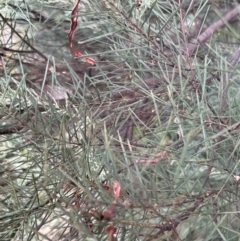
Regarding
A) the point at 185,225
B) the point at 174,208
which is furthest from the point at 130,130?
the point at 174,208

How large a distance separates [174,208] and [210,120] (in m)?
0.13

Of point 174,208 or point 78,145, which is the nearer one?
point 174,208

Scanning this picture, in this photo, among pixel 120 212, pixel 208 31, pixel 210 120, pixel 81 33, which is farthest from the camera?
pixel 81 33

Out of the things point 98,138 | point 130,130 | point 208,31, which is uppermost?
point 98,138

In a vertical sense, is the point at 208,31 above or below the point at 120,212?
below

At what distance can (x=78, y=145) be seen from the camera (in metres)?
0.76

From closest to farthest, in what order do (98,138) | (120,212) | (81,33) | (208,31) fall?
(120,212), (98,138), (208,31), (81,33)

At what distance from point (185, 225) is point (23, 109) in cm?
34

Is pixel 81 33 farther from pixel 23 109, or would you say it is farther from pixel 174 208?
pixel 174 208

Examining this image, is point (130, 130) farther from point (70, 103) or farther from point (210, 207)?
point (210, 207)

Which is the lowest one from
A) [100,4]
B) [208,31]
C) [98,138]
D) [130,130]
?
[130,130]

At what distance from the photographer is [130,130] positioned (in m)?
1.32

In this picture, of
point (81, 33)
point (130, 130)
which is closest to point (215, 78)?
point (130, 130)

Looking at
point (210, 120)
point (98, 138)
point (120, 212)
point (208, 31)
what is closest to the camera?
point (120, 212)
